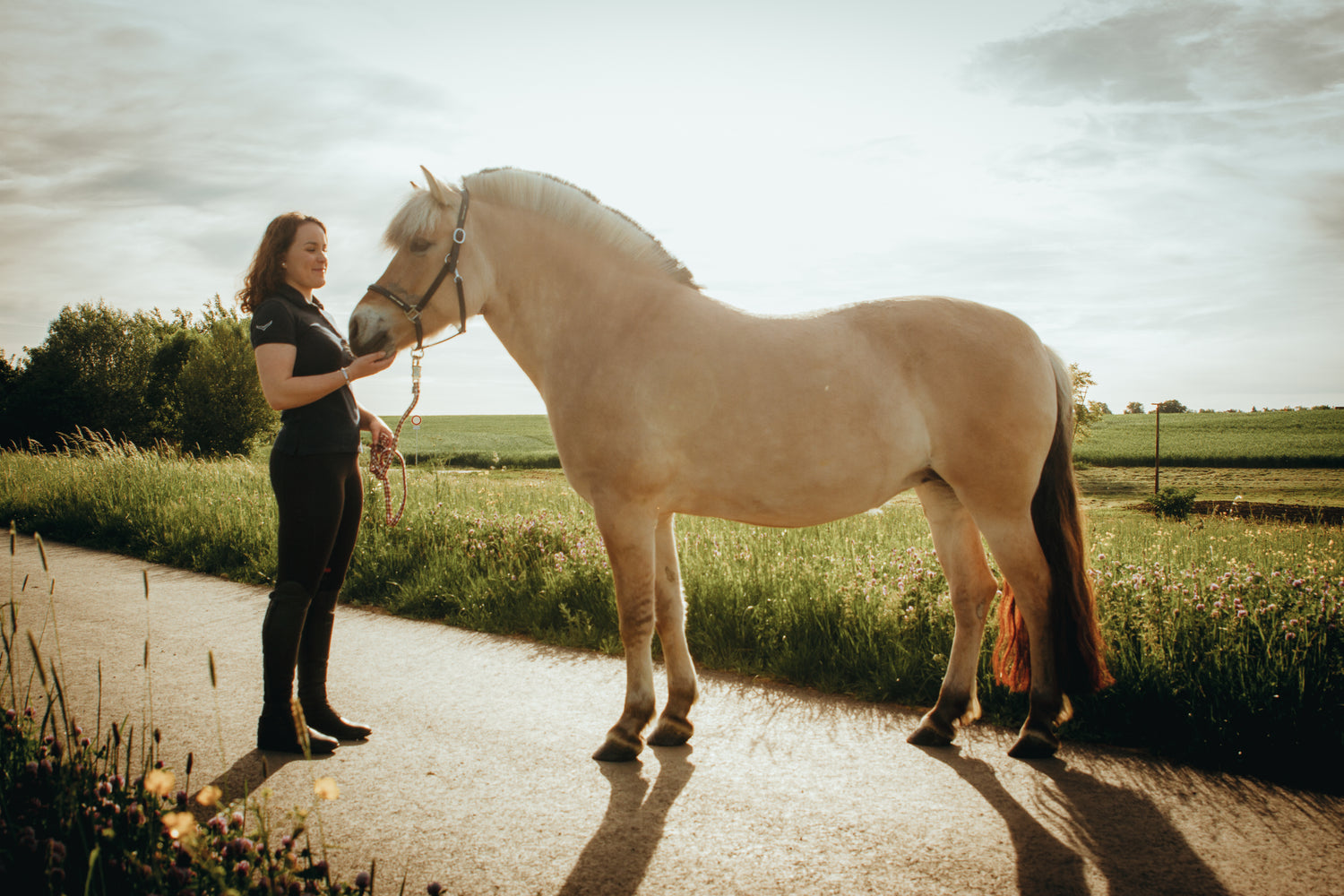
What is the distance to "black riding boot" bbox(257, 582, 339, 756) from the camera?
3.35 metres

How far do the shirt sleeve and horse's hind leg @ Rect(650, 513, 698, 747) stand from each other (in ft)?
6.60

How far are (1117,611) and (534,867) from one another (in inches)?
138

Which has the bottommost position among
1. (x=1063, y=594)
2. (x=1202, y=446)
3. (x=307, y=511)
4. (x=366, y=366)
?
(x=1063, y=594)

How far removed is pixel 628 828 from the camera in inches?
106

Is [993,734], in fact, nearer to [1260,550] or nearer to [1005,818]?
[1005,818]

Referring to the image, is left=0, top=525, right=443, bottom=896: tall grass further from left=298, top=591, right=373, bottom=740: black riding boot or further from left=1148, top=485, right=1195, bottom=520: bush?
left=1148, top=485, right=1195, bottom=520: bush

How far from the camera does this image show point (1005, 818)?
270 centimetres

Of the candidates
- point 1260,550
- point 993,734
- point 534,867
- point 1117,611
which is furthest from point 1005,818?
point 1260,550

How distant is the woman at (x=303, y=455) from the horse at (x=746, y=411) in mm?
296

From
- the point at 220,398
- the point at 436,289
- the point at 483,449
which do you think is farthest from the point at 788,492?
the point at 483,449

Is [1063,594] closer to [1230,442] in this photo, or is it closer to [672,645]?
[672,645]

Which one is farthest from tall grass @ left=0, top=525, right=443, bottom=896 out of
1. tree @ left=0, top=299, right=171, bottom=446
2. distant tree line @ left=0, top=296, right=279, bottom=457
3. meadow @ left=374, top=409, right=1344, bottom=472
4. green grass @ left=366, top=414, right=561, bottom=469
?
tree @ left=0, top=299, right=171, bottom=446

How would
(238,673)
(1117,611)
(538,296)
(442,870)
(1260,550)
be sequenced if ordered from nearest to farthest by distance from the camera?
(442,870)
(538,296)
(1117,611)
(238,673)
(1260,550)

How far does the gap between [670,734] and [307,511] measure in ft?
6.69
